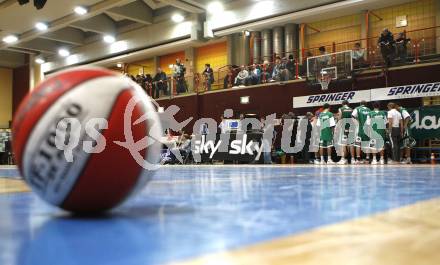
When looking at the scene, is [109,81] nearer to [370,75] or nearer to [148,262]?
[148,262]

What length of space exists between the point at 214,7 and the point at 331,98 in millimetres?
6670

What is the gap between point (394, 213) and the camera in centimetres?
198

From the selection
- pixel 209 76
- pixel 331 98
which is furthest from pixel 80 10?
pixel 331 98

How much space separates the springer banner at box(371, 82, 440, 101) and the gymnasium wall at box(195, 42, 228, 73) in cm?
958

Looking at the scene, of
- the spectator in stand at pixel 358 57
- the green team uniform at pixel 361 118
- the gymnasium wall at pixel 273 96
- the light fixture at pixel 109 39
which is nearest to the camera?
the green team uniform at pixel 361 118

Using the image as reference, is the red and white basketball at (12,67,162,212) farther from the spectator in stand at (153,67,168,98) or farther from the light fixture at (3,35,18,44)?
the light fixture at (3,35,18,44)

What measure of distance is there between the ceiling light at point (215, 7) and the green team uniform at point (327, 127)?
Result: 8.22 metres

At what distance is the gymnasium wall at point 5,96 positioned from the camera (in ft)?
97.9

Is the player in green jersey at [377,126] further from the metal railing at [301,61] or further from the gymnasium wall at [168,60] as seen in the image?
the gymnasium wall at [168,60]

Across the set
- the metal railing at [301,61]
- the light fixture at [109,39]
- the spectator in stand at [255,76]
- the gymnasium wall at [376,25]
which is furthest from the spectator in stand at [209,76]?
the light fixture at [109,39]

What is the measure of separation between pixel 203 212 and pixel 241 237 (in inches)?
25.8

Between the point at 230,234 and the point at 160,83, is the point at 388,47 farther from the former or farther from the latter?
the point at 230,234

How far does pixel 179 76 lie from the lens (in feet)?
67.0

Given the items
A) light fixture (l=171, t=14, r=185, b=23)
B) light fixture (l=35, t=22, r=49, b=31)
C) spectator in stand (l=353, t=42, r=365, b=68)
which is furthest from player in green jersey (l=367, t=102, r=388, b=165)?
light fixture (l=35, t=22, r=49, b=31)
